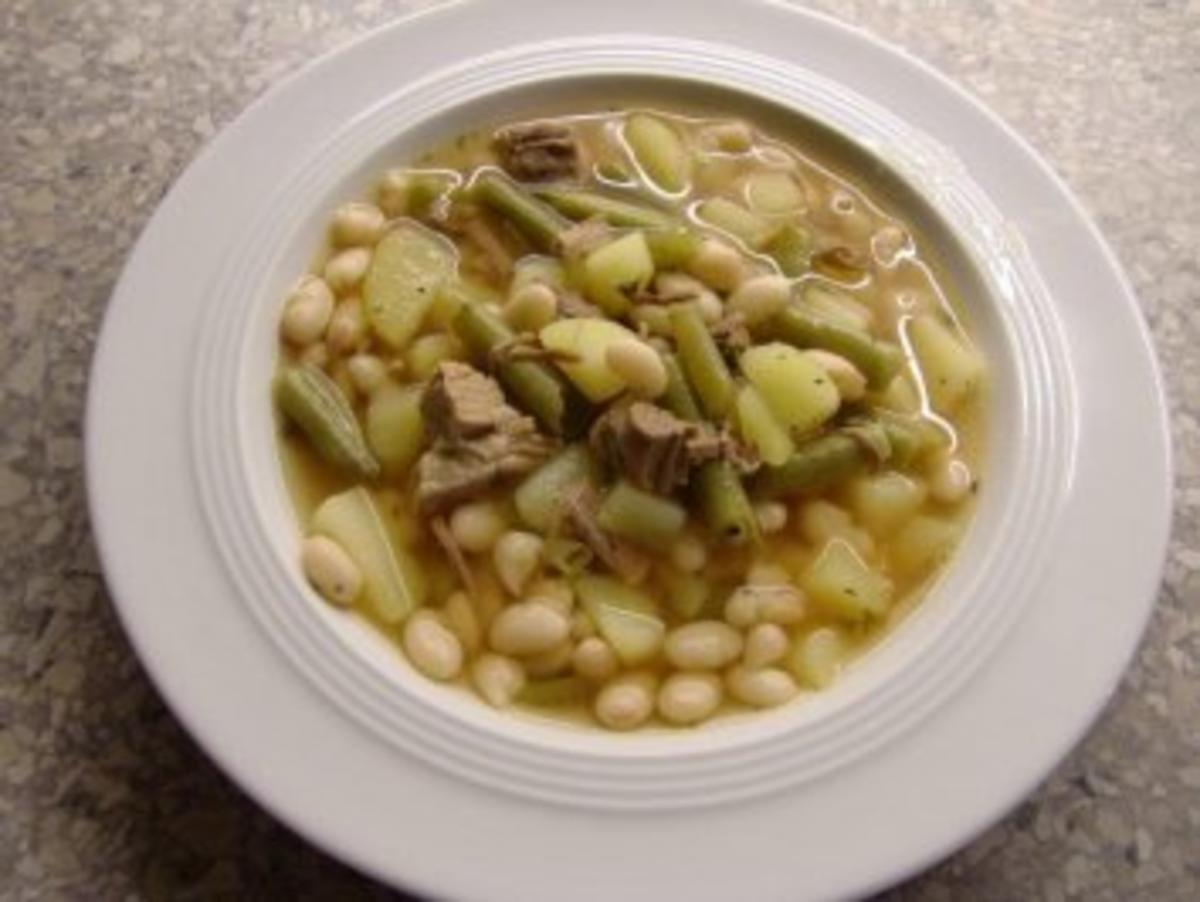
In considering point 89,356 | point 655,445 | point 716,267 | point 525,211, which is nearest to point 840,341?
point 716,267

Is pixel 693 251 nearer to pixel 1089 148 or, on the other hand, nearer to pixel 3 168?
pixel 1089 148

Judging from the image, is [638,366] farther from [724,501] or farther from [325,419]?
[325,419]

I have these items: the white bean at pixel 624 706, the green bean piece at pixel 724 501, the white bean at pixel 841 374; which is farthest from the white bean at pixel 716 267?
the white bean at pixel 624 706

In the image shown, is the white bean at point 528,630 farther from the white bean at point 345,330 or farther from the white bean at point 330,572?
the white bean at point 345,330

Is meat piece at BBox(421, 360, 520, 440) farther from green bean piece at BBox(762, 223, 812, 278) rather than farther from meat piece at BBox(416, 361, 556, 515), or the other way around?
green bean piece at BBox(762, 223, 812, 278)

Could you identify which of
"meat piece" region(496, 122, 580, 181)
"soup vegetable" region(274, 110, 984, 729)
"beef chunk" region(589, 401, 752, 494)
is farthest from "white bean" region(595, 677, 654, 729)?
"meat piece" region(496, 122, 580, 181)

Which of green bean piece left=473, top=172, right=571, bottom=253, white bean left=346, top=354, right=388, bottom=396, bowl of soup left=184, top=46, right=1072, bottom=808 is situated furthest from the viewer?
green bean piece left=473, top=172, right=571, bottom=253

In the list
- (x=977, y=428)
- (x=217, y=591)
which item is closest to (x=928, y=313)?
(x=977, y=428)
